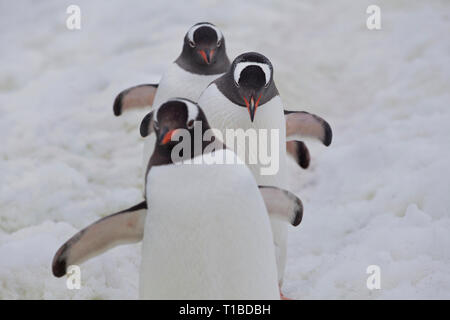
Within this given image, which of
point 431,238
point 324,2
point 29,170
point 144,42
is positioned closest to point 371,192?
point 431,238

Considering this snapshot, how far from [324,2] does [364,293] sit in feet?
10.3

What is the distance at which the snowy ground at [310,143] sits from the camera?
189 cm

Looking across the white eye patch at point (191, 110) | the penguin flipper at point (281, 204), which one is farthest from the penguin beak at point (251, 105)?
the white eye patch at point (191, 110)

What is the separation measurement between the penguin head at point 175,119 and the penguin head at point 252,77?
1.04 ft

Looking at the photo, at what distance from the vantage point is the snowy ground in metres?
1.89

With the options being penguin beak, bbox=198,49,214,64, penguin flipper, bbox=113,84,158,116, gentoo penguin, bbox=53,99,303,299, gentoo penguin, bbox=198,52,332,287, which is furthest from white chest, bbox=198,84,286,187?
penguin flipper, bbox=113,84,158,116

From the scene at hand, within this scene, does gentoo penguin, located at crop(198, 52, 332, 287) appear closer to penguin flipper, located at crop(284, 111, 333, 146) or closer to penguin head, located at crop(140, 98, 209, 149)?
penguin flipper, located at crop(284, 111, 333, 146)

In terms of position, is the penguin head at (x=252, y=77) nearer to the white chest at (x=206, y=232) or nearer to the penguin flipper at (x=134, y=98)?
the white chest at (x=206, y=232)

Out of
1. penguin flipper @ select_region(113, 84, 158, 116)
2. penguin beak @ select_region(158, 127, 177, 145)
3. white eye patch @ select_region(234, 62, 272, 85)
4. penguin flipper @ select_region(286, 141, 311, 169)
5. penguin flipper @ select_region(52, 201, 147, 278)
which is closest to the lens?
penguin beak @ select_region(158, 127, 177, 145)

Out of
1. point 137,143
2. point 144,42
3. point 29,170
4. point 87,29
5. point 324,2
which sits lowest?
point 29,170

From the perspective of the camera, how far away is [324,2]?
4.48 meters

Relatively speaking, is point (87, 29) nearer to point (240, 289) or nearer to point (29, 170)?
point (29, 170)

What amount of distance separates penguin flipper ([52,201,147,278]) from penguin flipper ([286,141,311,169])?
3.09 ft

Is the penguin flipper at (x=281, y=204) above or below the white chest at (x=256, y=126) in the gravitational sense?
below
